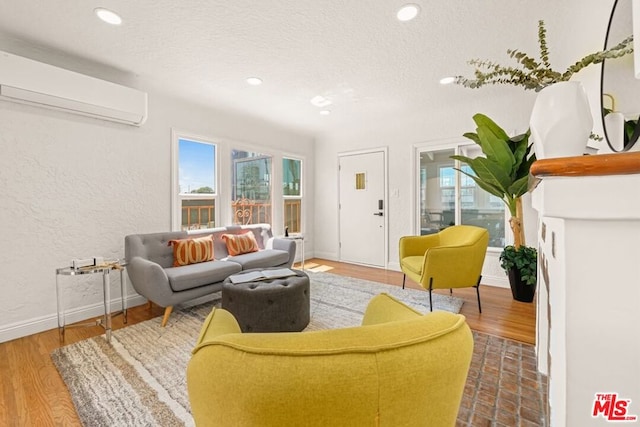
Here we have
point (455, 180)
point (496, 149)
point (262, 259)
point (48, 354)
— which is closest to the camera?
point (48, 354)

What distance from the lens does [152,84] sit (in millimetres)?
3105

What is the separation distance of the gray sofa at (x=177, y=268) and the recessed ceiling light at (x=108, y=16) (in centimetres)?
188

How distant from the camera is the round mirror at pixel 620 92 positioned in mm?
1153

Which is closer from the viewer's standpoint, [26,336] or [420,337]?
[420,337]

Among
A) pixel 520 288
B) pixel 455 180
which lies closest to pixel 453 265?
pixel 520 288

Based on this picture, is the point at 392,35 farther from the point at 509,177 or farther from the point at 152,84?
the point at 152,84

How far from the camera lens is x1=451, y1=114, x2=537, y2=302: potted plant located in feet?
7.93

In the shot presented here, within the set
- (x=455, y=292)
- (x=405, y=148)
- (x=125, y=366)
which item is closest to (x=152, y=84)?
(x=125, y=366)

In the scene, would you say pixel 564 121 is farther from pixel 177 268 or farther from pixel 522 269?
pixel 177 268

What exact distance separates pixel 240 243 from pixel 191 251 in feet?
2.16

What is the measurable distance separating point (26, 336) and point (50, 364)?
755 millimetres

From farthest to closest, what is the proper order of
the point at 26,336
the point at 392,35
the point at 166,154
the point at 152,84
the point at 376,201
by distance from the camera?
1. the point at 376,201
2. the point at 166,154
3. the point at 152,84
4. the point at 26,336
5. the point at 392,35

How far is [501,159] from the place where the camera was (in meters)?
2.44

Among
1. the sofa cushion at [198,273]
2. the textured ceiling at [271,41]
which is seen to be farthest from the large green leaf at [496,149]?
the sofa cushion at [198,273]
